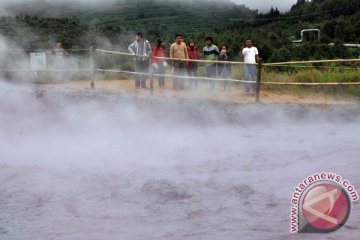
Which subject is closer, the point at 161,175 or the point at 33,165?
the point at 161,175

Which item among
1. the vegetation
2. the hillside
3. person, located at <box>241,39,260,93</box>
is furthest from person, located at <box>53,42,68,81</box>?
person, located at <box>241,39,260,93</box>

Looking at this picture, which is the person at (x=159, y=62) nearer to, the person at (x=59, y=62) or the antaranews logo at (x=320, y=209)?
the person at (x=59, y=62)

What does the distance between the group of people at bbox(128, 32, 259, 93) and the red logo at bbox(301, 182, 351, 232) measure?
468 centimetres

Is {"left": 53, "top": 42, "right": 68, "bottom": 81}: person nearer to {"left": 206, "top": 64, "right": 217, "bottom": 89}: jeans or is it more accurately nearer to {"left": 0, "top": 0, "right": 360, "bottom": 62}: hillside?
{"left": 0, "top": 0, "right": 360, "bottom": 62}: hillside

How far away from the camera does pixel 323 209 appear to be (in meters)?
4.17

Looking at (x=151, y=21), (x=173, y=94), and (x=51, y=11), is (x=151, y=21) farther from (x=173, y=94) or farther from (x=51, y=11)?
(x=173, y=94)

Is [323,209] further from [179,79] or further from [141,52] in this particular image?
[141,52]

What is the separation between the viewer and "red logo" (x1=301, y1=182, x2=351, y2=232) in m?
4.16

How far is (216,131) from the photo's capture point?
26.1 ft

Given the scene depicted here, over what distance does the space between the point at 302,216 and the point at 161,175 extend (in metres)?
2.09

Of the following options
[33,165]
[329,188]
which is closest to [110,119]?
[33,165]

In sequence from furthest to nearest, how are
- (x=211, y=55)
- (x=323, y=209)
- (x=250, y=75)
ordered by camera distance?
(x=211, y=55) < (x=250, y=75) < (x=323, y=209)

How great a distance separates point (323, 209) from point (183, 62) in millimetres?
5468

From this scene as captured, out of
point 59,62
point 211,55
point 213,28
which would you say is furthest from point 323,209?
point 213,28
